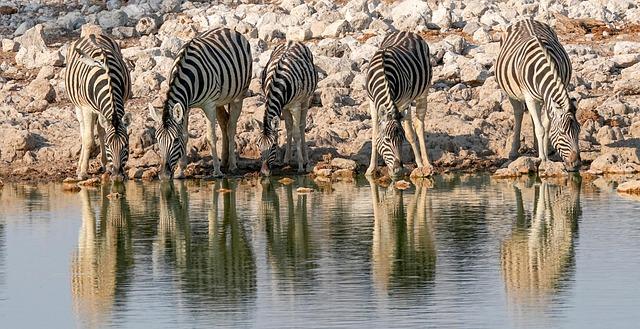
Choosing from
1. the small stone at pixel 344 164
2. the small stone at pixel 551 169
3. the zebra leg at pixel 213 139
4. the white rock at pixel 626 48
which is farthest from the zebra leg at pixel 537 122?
the white rock at pixel 626 48

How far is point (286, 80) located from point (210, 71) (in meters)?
1.11

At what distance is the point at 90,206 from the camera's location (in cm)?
1997

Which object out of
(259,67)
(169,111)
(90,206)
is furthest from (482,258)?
(259,67)

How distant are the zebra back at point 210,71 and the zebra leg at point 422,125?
268cm

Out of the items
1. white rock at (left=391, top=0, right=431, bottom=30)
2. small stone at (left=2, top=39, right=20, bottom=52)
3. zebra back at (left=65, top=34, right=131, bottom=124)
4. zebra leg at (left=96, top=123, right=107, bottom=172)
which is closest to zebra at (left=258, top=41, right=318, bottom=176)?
zebra back at (left=65, top=34, right=131, bottom=124)

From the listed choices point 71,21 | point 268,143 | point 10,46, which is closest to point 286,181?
point 268,143

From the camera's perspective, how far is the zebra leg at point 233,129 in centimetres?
2334

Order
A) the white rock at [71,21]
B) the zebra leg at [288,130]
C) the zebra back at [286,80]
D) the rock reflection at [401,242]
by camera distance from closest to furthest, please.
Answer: the rock reflection at [401,242], the zebra back at [286,80], the zebra leg at [288,130], the white rock at [71,21]

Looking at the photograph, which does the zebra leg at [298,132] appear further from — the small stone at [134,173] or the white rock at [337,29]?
the white rock at [337,29]

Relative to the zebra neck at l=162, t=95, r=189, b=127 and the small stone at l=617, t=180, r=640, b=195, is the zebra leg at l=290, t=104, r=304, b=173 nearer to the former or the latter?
the zebra neck at l=162, t=95, r=189, b=127

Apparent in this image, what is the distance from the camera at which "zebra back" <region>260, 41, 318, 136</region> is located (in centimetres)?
2250

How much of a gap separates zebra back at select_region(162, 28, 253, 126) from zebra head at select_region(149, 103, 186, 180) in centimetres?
4

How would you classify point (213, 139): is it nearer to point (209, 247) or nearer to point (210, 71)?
point (210, 71)

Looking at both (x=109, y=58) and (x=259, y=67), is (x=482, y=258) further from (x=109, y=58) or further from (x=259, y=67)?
(x=259, y=67)
